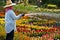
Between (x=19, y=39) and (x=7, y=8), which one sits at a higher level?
(x=7, y=8)

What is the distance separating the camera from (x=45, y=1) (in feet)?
154

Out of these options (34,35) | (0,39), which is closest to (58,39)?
(34,35)

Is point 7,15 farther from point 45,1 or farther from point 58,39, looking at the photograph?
point 45,1

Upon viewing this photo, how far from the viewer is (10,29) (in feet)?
28.8

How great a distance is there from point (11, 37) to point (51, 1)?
3837 centimetres

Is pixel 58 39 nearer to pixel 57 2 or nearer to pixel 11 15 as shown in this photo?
pixel 11 15

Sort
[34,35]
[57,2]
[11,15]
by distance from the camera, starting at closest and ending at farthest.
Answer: [11,15] < [34,35] < [57,2]

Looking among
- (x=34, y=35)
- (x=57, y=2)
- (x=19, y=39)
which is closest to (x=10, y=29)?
(x=19, y=39)

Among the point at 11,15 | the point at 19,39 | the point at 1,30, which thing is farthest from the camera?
the point at 1,30

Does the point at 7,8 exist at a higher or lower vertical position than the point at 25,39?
higher

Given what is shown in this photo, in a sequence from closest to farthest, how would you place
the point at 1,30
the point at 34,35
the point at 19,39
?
1. the point at 19,39
2. the point at 1,30
3. the point at 34,35

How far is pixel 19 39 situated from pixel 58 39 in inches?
71.1

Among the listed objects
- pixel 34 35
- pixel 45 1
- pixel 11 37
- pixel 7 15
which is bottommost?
pixel 45 1

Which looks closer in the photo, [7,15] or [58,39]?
[7,15]
